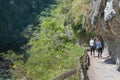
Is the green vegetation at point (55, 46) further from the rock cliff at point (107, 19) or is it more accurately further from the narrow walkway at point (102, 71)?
the rock cliff at point (107, 19)

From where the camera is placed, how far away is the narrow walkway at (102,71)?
52.9ft

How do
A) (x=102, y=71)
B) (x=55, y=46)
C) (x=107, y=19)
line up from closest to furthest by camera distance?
(x=107, y=19) → (x=102, y=71) → (x=55, y=46)

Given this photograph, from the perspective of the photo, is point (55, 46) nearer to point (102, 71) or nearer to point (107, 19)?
point (102, 71)

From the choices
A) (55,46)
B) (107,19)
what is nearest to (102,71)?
(107,19)

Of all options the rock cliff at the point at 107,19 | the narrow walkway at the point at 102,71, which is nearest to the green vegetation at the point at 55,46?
the narrow walkway at the point at 102,71

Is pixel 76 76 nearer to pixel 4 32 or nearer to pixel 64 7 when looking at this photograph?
pixel 64 7

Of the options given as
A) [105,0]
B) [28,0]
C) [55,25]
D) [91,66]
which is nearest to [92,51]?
[91,66]

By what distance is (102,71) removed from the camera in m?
17.8

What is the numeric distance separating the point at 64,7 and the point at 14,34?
126 ft

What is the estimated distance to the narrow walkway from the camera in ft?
52.9

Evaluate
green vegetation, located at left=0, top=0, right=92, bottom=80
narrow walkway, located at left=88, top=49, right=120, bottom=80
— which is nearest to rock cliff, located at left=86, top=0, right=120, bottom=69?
narrow walkway, located at left=88, top=49, right=120, bottom=80

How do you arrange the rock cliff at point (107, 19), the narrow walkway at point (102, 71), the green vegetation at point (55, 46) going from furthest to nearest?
the green vegetation at point (55, 46)
the narrow walkway at point (102, 71)
the rock cliff at point (107, 19)

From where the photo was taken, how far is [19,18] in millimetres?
84312

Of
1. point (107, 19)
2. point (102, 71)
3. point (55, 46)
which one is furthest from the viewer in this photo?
point (55, 46)
